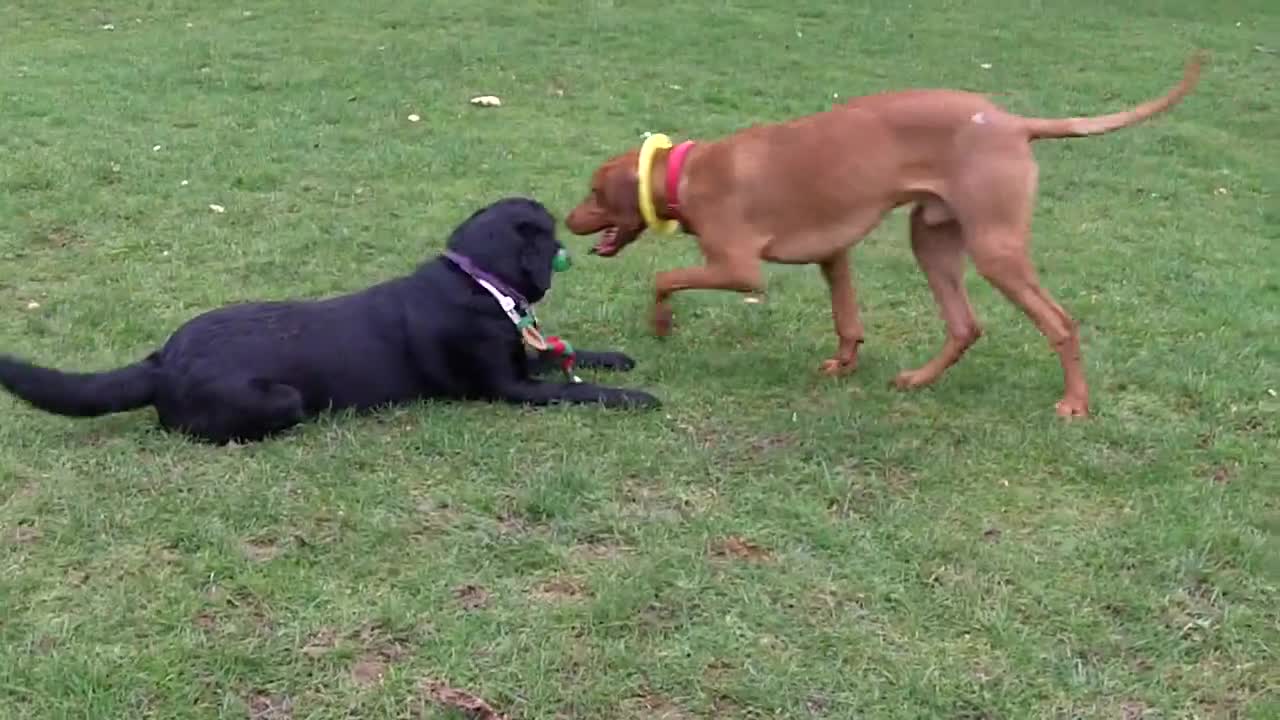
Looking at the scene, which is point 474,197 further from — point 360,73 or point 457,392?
point 360,73

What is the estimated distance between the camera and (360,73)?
11.3m

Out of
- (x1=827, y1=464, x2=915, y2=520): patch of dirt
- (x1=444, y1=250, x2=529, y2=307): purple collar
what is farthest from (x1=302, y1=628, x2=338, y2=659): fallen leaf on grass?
(x1=444, y1=250, x2=529, y2=307): purple collar

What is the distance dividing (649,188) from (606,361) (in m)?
0.71

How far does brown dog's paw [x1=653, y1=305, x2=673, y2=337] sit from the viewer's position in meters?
5.67

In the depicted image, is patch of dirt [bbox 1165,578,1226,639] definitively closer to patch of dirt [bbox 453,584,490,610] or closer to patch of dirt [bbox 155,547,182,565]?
patch of dirt [bbox 453,584,490,610]

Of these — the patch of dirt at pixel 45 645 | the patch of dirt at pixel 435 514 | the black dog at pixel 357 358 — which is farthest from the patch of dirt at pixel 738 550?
the patch of dirt at pixel 45 645

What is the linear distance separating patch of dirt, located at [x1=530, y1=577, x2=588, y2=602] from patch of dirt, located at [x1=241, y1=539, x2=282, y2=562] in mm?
766

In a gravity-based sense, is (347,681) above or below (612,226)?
below

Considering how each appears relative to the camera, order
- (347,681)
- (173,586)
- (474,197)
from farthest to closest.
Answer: (474,197) < (173,586) < (347,681)

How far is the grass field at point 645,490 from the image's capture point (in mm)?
3338

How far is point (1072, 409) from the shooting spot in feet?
16.5

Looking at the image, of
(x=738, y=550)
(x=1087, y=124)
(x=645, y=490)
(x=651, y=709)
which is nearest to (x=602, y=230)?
(x=645, y=490)

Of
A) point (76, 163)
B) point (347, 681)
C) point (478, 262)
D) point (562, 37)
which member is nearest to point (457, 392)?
point (478, 262)

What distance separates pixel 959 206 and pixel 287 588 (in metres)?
2.77
